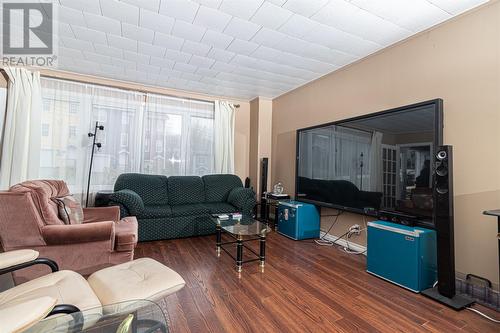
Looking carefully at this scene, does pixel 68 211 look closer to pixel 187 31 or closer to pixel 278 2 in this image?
pixel 187 31

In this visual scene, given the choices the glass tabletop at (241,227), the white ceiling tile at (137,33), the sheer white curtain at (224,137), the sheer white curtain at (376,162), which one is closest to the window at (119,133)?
the sheer white curtain at (224,137)

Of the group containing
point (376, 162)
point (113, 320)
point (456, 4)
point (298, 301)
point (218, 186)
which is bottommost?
point (298, 301)

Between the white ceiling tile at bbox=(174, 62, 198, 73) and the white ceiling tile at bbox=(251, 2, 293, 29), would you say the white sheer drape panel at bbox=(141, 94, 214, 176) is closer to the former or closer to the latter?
the white ceiling tile at bbox=(174, 62, 198, 73)

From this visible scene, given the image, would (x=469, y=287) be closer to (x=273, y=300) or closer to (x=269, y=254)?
(x=273, y=300)

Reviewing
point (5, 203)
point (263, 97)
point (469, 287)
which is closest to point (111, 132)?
point (5, 203)

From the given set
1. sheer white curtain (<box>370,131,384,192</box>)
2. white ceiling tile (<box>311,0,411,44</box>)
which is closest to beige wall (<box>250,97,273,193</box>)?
sheer white curtain (<box>370,131,384,192</box>)

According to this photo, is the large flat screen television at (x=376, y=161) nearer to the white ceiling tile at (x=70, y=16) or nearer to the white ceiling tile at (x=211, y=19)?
the white ceiling tile at (x=211, y=19)

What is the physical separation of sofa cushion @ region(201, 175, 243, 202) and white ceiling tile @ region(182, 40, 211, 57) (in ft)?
6.94

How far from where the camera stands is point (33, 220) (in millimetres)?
1761

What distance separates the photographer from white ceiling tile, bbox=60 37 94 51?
107 inches

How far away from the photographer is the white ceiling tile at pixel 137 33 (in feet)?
7.93

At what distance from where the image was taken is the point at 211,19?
227 cm

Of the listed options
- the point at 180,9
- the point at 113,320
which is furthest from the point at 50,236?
the point at 180,9

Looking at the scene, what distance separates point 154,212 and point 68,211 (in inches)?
46.0
